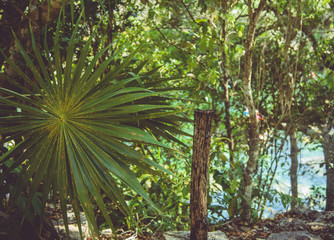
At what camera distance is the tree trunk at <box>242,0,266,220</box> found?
8.24 ft

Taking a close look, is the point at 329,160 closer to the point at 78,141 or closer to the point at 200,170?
the point at 200,170

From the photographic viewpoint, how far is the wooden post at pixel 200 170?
164 centimetres

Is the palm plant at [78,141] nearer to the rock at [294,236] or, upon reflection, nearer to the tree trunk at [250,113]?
the tree trunk at [250,113]

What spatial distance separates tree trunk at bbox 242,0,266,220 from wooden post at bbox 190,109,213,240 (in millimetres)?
1136

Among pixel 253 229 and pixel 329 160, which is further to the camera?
pixel 329 160

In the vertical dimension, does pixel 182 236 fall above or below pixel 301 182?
below

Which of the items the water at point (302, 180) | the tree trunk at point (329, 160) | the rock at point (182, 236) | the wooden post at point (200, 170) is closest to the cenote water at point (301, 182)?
the water at point (302, 180)

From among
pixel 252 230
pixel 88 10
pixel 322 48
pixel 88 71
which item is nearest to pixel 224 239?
pixel 252 230

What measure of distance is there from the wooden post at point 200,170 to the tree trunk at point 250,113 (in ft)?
3.73

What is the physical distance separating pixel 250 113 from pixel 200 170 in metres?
1.23

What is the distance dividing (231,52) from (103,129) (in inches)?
109

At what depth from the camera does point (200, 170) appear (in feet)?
5.44

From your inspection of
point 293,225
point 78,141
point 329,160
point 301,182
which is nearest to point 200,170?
point 78,141

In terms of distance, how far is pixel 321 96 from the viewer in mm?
3844
